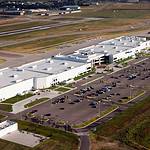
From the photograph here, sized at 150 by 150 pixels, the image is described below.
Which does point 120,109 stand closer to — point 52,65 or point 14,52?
point 52,65

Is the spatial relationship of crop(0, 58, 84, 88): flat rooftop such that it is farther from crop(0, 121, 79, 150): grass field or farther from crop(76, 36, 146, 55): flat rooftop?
crop(0, 121, 79, 150): grass field

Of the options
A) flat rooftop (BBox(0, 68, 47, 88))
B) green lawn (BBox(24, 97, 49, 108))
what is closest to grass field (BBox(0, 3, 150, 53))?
flat rooftop (BBox(0, 68, 47, 88))

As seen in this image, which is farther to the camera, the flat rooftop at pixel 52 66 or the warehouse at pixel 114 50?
the warehouse at pixel 114 50

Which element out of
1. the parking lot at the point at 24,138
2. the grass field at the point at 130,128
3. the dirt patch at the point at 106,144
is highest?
the parking lot at the point at 24,138

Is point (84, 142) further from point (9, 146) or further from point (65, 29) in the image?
point (65, 29)

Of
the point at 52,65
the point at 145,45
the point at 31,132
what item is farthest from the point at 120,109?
the point at 145,45

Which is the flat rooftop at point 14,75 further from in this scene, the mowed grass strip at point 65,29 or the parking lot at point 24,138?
the mowed grass strip at point 65,29

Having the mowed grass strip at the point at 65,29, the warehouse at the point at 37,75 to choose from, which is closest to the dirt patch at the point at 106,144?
the warehouse at the point at 37,75
